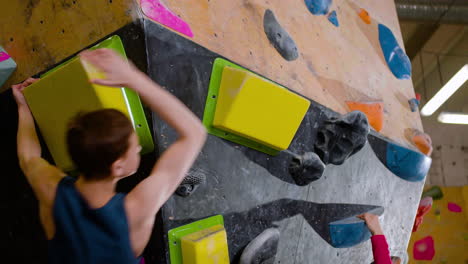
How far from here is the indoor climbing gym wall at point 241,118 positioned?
0.97 meters

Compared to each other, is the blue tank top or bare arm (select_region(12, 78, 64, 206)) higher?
the blue tank top

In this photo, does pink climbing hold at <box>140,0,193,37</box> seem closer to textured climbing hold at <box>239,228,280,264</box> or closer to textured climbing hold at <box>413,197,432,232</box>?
textured climbing hold at <box>239,228,280,264</box>

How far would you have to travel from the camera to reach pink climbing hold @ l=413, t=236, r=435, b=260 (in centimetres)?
565

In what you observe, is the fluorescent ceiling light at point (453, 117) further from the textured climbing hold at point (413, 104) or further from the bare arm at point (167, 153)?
the bare arm at point (167, 153)

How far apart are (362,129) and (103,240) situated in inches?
40.0

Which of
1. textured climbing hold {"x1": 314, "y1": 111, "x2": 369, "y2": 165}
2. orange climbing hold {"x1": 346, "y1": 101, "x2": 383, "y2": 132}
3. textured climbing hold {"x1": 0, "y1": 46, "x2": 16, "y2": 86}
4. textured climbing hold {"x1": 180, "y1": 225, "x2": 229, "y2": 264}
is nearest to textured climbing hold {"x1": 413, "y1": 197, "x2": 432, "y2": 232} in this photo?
orange climbing hold {"x1": 346, "y1": 101, "x2": 383, "y2": 132}

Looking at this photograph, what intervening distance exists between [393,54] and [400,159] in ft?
2.18

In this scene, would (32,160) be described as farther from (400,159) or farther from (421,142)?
(421,142)

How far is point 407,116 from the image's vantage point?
2232 millimetres

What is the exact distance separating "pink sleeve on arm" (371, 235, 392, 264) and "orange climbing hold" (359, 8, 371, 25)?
117 cm

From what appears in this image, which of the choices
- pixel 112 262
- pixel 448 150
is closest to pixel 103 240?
pixel 112 262

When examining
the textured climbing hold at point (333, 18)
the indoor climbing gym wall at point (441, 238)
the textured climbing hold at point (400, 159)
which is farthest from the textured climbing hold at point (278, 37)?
the indoor climbing gym wall at point (441, 238)

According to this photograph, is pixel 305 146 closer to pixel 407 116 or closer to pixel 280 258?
pixel 280 258

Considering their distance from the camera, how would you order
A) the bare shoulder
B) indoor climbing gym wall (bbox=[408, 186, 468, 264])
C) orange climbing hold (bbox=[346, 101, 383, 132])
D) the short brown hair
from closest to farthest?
the short brown hair, the bare shoulder, orange climbing hold (bbox=[346, 101, 383, 132]), indoor climbing gym wall (bbox=[408, 186, 468, 264])
